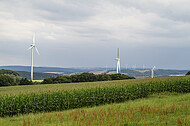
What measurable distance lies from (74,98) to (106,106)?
3.80m

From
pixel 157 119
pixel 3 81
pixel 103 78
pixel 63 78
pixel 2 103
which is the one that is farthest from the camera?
pixel 103 78

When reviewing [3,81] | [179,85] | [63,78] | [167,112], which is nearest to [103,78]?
[63,78]

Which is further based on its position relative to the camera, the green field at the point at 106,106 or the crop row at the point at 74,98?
the crop row at the point at 74,98

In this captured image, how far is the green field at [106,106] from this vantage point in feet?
46.4

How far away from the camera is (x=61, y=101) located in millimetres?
24484

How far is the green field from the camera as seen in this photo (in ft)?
46.4

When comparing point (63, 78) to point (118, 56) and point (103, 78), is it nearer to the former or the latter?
point (103, 78)

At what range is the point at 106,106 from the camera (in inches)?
923

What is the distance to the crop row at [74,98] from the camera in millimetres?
22234

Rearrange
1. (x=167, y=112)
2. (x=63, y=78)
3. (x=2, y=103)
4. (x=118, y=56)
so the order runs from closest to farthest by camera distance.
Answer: (x=167, y=112), (x=2, y=103), (x=63, y=78), (x=118, y=56)

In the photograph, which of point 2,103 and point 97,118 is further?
point 2,103

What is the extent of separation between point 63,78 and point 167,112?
178ft

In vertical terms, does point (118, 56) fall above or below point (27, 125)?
above

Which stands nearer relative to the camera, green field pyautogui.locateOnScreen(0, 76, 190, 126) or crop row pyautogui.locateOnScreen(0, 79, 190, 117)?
green field pyautogui.locateOnScreen(0, 76, 190, 126)
